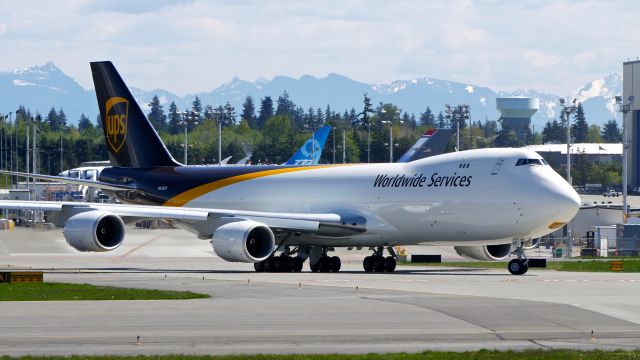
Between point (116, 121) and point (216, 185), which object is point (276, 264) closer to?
point (216, 185)

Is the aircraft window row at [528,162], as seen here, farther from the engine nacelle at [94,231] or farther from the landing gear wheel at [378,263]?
the engine nacelle at [94,231]

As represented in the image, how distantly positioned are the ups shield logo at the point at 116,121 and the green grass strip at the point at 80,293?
20499mm

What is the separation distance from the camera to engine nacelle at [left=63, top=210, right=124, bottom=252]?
46.5 m

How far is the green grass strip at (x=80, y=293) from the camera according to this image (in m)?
33.1

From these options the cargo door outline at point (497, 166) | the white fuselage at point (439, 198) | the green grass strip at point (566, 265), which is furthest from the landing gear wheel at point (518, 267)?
the green grass strip at point (566, 265)

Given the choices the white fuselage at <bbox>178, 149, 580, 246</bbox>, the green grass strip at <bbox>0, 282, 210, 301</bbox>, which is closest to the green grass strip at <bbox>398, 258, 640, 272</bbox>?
the white fuselage at <bbox>178, 149, 580, 246</bbox>

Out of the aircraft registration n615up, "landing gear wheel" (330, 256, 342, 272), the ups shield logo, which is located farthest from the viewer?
the ups shield logo

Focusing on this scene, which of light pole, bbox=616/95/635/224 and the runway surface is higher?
light pole, bbox=616/95/635/224

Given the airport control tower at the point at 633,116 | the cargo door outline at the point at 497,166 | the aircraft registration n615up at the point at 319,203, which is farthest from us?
the airport control tower at the point at 633,116

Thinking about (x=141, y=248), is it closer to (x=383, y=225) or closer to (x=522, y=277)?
(x=383, y=225)

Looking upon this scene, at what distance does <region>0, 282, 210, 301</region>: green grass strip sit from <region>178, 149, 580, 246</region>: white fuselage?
14.8 m

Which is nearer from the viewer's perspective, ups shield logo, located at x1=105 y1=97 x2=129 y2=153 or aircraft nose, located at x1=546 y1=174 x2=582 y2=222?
aircraft nose, located at x1=546 y1=174 x2=582 y2=222

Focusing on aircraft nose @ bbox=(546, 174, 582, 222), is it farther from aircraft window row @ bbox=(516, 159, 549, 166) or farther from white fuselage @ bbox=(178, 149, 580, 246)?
aircraft window row @ bbox=(516, 159, 549, 166)

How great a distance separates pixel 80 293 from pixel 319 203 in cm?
1857
